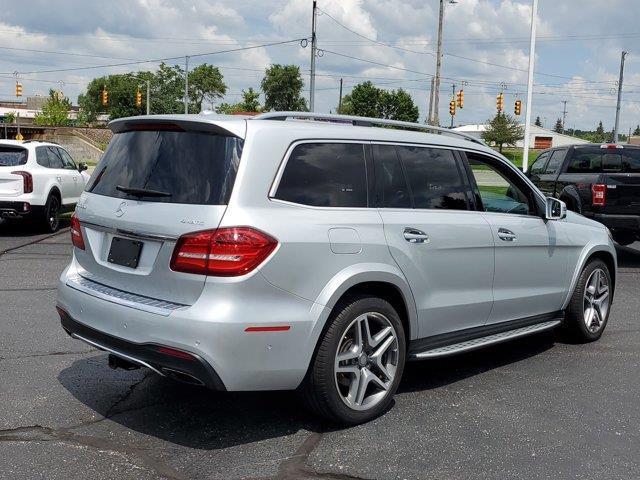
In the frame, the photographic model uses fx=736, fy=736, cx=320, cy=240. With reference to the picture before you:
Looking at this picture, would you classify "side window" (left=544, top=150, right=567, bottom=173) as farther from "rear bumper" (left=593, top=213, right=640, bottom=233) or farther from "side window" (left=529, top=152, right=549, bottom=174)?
"rear bumper" (left=593, top=213, right=640, bottom=233)

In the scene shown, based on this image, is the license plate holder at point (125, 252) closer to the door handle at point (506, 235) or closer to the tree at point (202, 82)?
the door handle at point (506, 235)

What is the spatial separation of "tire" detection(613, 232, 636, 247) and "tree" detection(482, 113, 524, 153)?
67126mm

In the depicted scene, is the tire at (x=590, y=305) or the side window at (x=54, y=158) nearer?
the tire at (x=590, y=305)

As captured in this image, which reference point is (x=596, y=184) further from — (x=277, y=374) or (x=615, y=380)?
(x=277, y=374)

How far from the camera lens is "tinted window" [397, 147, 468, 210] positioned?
4746 millimetres

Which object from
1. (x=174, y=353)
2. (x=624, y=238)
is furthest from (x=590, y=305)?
(x=624, y=238)

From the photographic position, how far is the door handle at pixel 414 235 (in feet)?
14.7

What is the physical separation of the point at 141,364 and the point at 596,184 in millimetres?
8898

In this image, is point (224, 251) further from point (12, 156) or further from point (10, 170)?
point (12, 156)

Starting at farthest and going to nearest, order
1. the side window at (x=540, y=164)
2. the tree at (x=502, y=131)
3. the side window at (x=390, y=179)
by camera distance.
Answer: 1. the tree at (x=502, y=131)
2. the side window at (x=540, y=164)
3. the side window at (x=390, y=179)

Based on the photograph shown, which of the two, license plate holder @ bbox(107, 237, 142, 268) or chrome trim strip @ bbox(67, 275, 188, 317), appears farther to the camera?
license plate holder @ bbox(107, 237, 142, 268)

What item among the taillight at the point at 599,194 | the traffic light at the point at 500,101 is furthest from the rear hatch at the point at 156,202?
the traffic light at the point at 500,101

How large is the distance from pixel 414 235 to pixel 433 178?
22.0 inches

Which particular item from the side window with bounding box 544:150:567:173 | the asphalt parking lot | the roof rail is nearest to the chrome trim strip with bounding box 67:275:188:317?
the asphalt parking lot
